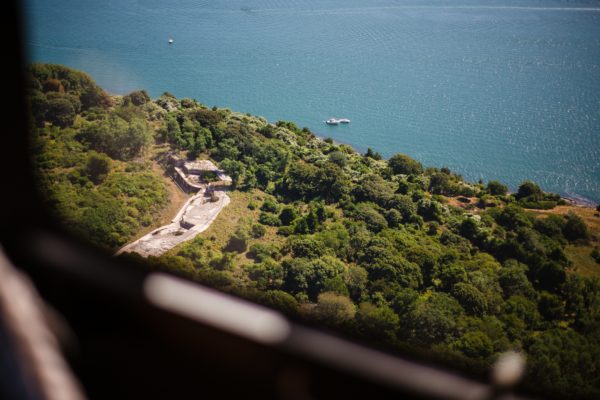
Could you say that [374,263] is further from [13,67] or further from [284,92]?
Result: [284,92]

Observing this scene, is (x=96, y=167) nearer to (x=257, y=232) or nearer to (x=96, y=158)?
(x=96, y=158)

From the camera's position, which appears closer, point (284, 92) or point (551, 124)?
point (551, 124)

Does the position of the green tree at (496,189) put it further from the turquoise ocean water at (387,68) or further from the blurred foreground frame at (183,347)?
the blurred foreground frame at (183,347)

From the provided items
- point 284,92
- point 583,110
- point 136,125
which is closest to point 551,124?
point 583,110

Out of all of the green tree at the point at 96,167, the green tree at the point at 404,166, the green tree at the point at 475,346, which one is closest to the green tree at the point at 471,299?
the green tree at the point at 475,346

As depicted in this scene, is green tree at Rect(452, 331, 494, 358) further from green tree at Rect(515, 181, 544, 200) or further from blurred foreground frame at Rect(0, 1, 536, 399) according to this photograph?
green tree at Rect(515, 181, 544, 200)

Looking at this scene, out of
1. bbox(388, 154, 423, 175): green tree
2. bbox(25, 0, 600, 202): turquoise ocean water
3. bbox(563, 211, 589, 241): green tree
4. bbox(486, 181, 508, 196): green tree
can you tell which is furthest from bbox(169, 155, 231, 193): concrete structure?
bbox(563, 211, 589, 241): green tree
